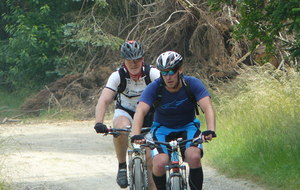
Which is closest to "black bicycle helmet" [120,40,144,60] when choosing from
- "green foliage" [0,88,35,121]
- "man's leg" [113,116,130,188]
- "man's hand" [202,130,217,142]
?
"man's leg" [113,116,130,188]

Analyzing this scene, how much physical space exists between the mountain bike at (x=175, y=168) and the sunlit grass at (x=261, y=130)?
2.63 meters

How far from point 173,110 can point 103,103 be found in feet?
4.44

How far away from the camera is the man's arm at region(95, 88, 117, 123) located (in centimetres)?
778

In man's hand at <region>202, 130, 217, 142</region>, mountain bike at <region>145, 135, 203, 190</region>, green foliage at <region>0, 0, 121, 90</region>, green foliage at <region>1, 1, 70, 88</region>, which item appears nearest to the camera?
mountain bike at <region>145, 135, 203, 190</region>

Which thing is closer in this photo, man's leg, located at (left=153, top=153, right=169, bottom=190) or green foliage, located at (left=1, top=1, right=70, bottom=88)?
man's leg, located at (left=153, top=153, right=169, bottom=190)

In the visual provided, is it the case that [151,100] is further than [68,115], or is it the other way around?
[68,115]

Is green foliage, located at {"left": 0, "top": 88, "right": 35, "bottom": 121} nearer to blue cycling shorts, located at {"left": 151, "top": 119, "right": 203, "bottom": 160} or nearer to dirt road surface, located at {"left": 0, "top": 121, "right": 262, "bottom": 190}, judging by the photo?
dirt road surface, located at {"left": 0, "top": 121, "right": 262, "bottom": 190}

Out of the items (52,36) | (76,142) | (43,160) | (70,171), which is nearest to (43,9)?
(52,36)

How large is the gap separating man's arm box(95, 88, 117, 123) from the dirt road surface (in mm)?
2082

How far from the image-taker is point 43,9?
25.8 meters

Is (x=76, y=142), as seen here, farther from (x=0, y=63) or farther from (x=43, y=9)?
(x=0, y=63)

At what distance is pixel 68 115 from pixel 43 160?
1018 cm

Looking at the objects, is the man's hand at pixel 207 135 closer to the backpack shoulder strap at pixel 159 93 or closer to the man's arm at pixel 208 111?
the man's arm at pixel 208 111

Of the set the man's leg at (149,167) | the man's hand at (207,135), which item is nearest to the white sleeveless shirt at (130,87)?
the man's leg at (149,167)
